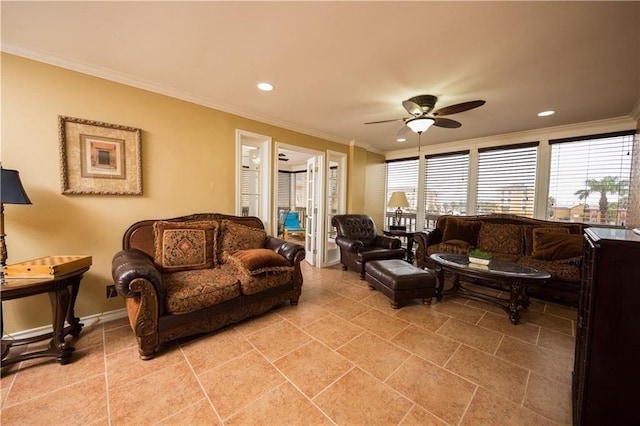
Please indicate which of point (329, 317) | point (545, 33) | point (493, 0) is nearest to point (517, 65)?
point (545, 33)

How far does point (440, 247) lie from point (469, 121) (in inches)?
77.6

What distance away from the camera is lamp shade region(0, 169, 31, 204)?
1.70 metres

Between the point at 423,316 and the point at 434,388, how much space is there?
1.08 meters

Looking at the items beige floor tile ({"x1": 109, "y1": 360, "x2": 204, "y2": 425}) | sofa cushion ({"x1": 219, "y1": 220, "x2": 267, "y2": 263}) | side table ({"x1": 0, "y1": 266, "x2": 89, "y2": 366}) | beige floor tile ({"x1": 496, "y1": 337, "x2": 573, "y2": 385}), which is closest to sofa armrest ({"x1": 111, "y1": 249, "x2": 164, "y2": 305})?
side table ({"x1": 0, "y1": 266, "x2": 89, "y2": 366})

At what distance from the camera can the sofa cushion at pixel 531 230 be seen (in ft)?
10.8

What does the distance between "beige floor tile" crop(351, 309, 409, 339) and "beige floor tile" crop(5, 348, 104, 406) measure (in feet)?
7.10

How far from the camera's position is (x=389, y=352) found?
200cm

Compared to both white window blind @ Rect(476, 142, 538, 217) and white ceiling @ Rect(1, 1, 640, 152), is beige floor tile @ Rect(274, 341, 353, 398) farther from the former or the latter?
white window blind @ Rect(476, 142, 538, 217)

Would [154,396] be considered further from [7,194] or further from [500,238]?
[500,238]

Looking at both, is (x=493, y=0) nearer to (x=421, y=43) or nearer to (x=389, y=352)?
(x=421, y=43)

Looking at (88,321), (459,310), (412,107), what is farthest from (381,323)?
(88,321)

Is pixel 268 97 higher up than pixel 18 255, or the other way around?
pixel 268 97

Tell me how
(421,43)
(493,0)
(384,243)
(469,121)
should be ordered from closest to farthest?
1. (493,0)
2. (421,43)
3. (469,121)
4. (384,243)

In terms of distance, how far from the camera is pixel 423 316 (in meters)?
2.63
